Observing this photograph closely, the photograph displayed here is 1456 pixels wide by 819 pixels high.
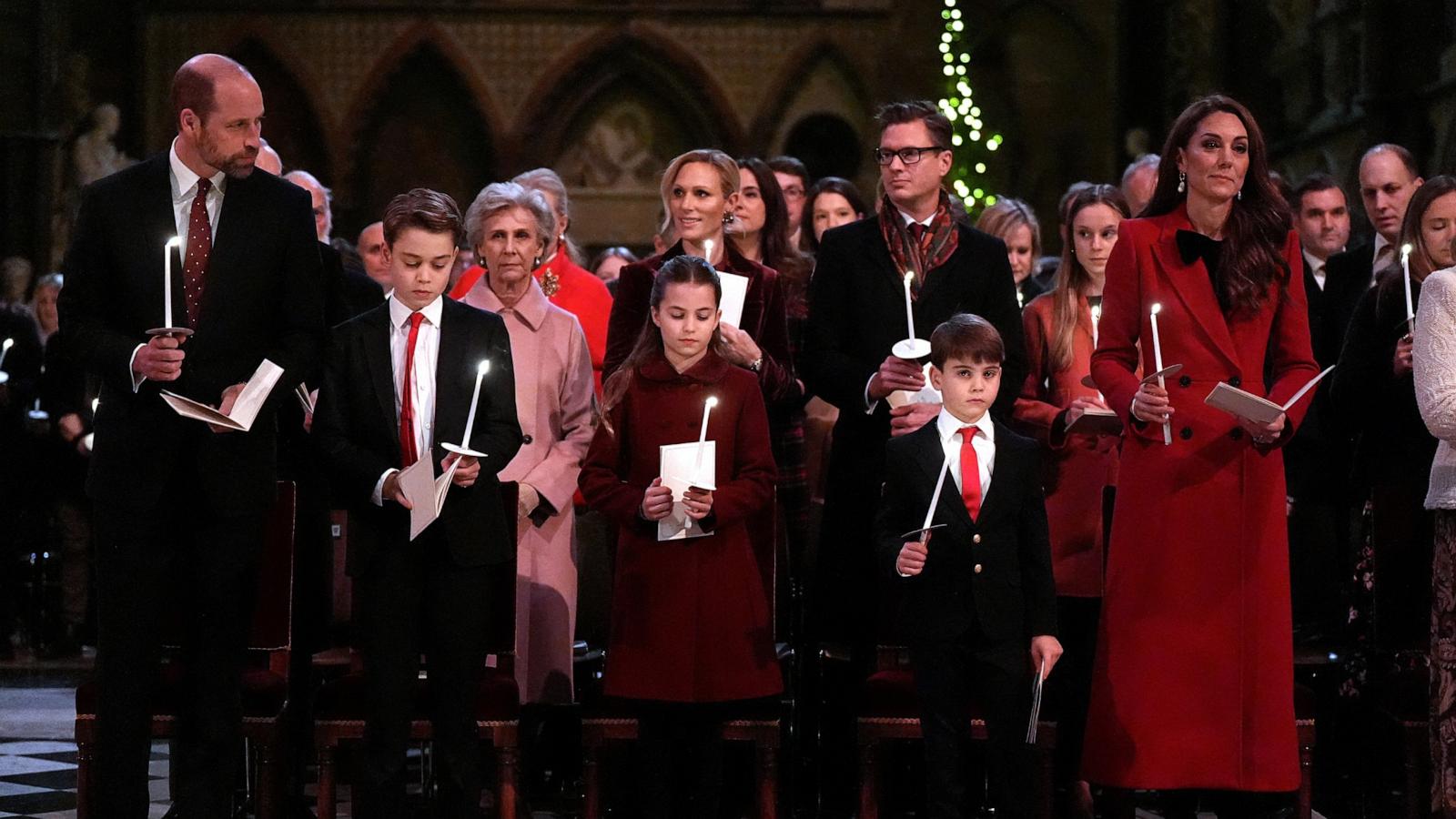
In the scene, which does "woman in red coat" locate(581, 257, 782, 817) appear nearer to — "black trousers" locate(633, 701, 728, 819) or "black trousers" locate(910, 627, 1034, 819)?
"black trousers" locate(633, 701, 728, 819)

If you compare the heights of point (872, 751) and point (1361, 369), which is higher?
point (1361, 369)

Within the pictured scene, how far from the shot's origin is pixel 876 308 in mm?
4512

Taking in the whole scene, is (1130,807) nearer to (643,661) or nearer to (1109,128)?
(643,661)

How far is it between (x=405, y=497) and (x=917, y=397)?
126 centimetres

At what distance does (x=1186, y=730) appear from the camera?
386 centimetres

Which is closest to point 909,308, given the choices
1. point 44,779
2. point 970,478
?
point 970,478

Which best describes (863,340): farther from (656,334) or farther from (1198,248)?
(1198,248)

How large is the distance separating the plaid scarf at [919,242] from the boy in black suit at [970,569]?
0.60 meters

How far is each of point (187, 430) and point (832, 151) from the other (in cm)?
952

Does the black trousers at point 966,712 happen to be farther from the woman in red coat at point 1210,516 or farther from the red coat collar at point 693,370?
the red coat collar at point 693,370

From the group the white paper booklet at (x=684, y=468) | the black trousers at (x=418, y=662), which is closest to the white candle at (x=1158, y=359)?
the white paper booklet at (x=684, y=468)

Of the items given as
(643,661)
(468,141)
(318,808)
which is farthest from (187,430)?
(468,141)

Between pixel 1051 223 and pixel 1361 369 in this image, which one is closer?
pixel 1361 369

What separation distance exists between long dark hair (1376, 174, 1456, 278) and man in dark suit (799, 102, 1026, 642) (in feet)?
3.45
